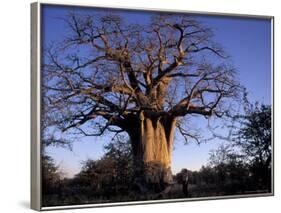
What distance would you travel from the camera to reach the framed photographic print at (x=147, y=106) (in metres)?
7.42

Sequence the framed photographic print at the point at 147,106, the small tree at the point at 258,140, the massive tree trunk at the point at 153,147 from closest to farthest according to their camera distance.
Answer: the framed photographic print at the point at 147,106
the massive tree trunk at the point at 153,147
the small tree at the point at 258,140

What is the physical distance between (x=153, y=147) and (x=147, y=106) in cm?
41

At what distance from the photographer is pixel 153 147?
25.9 ft

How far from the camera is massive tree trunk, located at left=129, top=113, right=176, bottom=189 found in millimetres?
7809

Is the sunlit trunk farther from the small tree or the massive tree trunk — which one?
the small tree

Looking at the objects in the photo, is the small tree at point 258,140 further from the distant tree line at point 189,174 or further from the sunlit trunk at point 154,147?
the sunlit trunk at point 154,147

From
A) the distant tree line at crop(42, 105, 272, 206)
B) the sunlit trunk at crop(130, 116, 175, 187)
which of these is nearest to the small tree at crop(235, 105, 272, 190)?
the distant tree line at crop(42, 105, 272, 206)

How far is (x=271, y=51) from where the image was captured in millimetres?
8461

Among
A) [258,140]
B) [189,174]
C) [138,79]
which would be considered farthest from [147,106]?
[258,140]

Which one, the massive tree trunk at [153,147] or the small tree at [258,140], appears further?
the small tree at [258,140]

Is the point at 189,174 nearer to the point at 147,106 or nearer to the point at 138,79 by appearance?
the point at 147,106

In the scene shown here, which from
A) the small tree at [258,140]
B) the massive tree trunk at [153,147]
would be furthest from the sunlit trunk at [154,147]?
the small tree at [258,140]

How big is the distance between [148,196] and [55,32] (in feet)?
6.03

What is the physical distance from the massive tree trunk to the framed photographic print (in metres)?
0.01
